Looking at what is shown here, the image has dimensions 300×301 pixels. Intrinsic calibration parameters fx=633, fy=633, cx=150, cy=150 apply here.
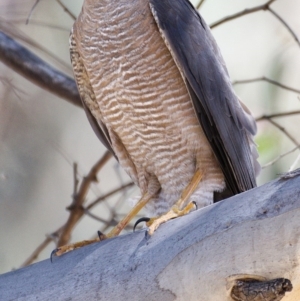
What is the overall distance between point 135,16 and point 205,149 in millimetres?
786

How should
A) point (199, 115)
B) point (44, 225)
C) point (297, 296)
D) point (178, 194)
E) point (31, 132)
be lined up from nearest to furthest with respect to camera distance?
point (297, 296), point (199, 115), point (178, 194), point (31, 132), point (44, 225)

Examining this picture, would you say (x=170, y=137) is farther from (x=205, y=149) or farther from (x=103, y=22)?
(x=103, y=22)

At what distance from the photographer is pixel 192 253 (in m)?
2.23

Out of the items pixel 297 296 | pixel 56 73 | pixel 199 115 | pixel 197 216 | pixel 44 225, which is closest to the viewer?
pixel 297 296

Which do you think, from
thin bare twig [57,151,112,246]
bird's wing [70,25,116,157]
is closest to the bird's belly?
bird's wing [70,25,116,157]

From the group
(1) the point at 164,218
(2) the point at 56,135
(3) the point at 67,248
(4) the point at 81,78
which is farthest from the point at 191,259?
(2) the point at 56,135

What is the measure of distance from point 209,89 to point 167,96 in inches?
8.7

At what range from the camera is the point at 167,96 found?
10.7 ft

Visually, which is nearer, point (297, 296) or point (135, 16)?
point (297, 296)

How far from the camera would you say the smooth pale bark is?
2068 millimetres

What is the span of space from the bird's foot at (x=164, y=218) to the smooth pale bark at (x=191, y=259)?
0.04 metres

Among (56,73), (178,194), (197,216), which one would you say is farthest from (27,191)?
(197,216)

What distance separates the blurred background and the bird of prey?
2.99ft

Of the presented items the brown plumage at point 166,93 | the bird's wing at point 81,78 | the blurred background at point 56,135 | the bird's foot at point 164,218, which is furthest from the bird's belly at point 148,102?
the blurred background at point 56,135
